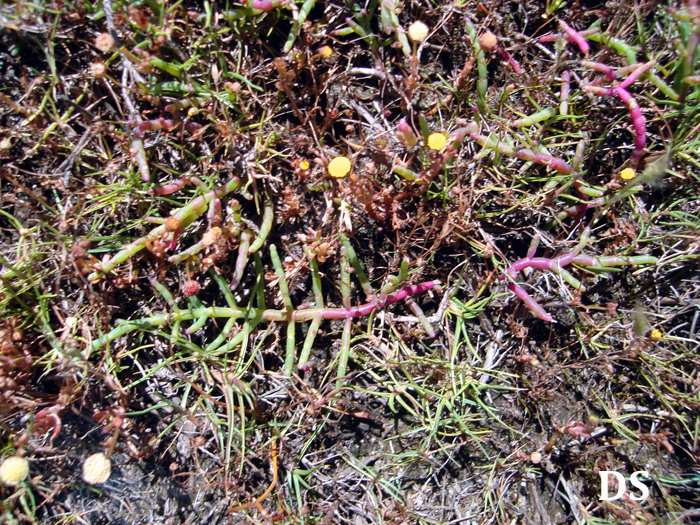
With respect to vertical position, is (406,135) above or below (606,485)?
above

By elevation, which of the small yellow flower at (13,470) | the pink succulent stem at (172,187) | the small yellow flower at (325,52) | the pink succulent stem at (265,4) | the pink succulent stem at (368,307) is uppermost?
the pink succulent stem at (265,4)

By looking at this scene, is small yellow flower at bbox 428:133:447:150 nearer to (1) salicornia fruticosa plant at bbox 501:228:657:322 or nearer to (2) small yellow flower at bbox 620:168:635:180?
(1) salicornia fruticosa plant at bbox 501:228:657:322

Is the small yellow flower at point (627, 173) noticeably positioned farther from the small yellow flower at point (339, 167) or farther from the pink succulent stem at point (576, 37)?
the small yellow flower at point (339, 167)

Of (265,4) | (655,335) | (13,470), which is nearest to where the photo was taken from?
(13,470)

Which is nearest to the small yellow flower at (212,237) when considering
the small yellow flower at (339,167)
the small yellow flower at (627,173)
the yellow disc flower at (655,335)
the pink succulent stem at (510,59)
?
the small yellow flower at (339,167)

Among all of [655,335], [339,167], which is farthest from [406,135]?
[655,335]

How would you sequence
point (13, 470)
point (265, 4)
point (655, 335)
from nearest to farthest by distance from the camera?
point (13, 470)
point (265, 4)
point (655, 335)

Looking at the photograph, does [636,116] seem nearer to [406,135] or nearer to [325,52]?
[406,135]

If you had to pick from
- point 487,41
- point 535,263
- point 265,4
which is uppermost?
point 265,4

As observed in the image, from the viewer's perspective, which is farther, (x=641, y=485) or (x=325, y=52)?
(x=641, y=485)
